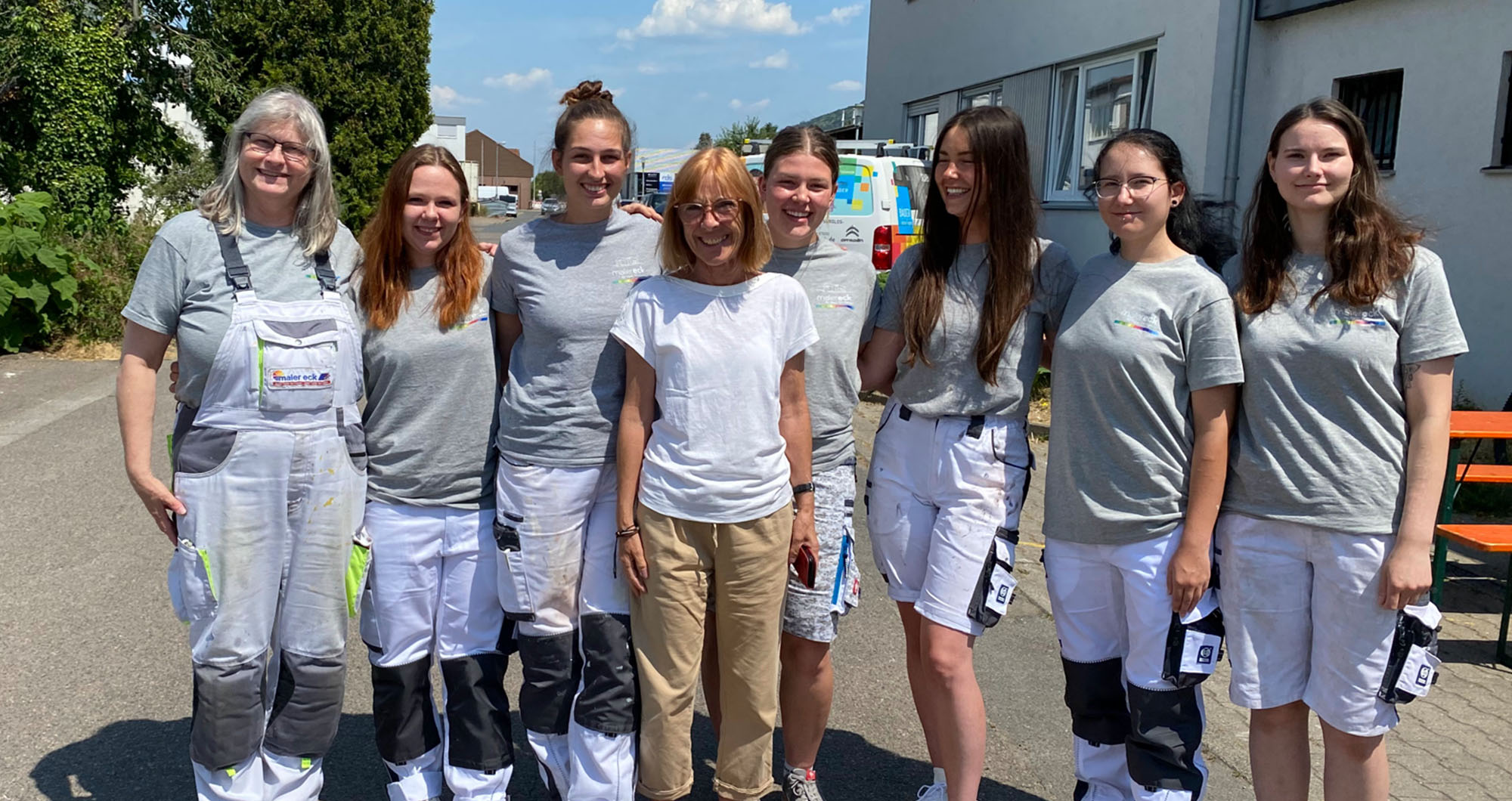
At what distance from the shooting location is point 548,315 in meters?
2.95

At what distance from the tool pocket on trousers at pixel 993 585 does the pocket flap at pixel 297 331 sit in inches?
71.8

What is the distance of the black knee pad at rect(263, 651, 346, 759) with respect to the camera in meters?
2.97

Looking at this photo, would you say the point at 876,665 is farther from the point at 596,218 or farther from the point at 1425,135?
the point at 1425,135

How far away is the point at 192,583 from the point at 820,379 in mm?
1731

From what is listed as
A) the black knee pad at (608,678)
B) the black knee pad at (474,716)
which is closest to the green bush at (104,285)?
the black knee pad at (474,716)

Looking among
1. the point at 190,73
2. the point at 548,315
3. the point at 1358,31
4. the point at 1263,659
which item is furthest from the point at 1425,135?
the point at 190,73

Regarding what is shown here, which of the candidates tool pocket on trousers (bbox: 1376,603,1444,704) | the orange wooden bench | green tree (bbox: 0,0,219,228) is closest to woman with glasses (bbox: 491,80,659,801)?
tool pocket on trousers (bbox: 1376,603,1444,704)

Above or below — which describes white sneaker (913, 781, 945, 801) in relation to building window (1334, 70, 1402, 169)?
below

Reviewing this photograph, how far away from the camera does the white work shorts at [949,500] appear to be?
3068 millimetres

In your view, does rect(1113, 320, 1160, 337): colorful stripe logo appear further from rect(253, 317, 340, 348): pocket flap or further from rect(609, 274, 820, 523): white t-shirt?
rect(253, 317, 340, 348): pocket flap

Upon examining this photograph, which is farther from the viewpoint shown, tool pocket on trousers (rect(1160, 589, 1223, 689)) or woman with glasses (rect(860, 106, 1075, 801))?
woman with glasses (rect(860, 106, 1075, 801))

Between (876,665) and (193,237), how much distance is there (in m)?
3.03

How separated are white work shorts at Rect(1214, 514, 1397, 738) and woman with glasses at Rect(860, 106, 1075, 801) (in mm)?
593

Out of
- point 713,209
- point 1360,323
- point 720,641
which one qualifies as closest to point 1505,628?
point 1360,323
